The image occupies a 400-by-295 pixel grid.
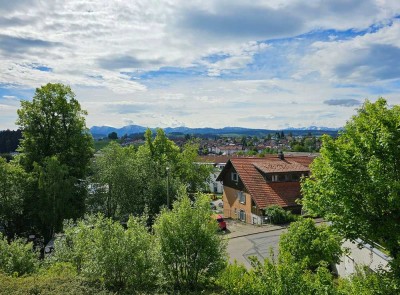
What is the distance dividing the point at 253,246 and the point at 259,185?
1071cm

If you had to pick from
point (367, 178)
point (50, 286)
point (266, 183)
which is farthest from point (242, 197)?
point (50, 286)

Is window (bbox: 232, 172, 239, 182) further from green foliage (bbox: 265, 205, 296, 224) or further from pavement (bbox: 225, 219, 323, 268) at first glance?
green foliage (bbox: 265, 205, 296, 224)

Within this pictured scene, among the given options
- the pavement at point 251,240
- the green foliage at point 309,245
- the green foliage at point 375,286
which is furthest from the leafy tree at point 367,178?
the pavement at point 251,240

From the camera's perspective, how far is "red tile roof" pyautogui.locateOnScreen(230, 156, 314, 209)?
118 feet

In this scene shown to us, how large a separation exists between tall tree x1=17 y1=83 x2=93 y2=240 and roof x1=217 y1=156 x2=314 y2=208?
1710cm

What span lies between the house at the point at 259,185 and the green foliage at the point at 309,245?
17575 mm

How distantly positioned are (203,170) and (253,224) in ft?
55.8

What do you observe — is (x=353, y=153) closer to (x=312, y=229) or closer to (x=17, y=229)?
(x=312, y=229)

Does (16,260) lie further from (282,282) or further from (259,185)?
(259,185)

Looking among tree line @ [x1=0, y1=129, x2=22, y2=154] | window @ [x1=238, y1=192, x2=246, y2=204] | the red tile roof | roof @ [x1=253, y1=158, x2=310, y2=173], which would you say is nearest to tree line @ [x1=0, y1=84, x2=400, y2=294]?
the red tile roof

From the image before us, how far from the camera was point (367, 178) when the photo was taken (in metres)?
11.5

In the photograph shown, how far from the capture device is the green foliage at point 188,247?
485 inches

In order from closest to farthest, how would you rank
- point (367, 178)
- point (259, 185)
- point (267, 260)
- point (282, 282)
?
Answer: point (282, 282) → point (267, 260) → point (367, 178) → point (259, 185)

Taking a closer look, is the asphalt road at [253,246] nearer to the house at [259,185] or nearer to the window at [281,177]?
the house at [259,185]
